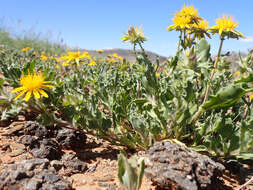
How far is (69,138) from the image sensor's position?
2.43 meters

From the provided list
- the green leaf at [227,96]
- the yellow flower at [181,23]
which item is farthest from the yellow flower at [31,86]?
the yellow flower at [181,23]

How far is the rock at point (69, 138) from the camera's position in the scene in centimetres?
242

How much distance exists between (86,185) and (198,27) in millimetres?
2213

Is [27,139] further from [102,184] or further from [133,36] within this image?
[133,36]

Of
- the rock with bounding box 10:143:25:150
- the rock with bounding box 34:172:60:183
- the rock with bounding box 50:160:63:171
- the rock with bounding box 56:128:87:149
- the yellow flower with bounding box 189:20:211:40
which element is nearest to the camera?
the rock with bounding box 34:172:60:183

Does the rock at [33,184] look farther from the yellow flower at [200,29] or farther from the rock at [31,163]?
the yellow flower at [200,29]

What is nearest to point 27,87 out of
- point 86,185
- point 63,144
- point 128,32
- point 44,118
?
point 44,118

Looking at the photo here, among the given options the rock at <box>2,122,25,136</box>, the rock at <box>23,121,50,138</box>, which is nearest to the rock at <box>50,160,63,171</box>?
the rock at <box>23,121,50,138</box>

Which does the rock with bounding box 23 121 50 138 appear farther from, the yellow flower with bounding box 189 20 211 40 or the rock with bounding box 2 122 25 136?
the yellow flower with bounding box 189 20 211 40

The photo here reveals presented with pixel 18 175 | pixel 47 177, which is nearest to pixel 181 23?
pixel 47 177

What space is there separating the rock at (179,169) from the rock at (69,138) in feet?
3.28

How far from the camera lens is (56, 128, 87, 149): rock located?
2.42 meters

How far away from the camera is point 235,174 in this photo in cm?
217

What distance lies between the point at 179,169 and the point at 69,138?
131cm
